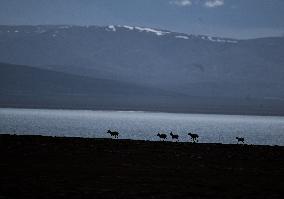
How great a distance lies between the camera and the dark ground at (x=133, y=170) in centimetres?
2209

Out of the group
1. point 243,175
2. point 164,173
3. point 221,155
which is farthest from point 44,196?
point 221,155

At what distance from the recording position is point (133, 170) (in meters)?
28.4

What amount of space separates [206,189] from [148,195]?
276 centimetres

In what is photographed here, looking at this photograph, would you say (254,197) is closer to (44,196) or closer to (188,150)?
(44,196)

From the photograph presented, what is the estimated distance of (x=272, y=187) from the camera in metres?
24.1

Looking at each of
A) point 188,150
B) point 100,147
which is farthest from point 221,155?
point 100,147

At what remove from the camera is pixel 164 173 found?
1097 inches

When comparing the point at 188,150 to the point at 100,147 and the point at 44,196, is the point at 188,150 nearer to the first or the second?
the point at 100,147

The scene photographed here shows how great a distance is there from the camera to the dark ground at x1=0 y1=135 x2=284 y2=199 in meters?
22.1

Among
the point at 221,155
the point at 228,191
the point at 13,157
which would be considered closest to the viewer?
the point at 228,191

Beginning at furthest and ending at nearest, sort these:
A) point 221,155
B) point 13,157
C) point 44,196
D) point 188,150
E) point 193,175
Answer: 1. point 188,150
2. point 221,155
3. point 13,157
4. point 193,175
5. point 44,196

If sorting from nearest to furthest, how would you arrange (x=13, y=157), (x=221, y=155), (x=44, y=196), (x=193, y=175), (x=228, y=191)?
1. (x=44, y=196)
2. (x=228, y=191)
3. (x=193, y=175)
4. (x=13, y=157)
5. (x=221, y=155)

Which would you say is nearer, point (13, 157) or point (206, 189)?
point (206, 189)

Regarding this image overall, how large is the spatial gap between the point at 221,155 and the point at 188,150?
11.2 feet
